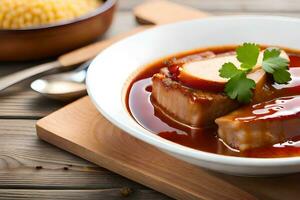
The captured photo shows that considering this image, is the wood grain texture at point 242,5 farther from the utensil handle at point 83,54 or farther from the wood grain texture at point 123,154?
the wood grain texture at point 123,154

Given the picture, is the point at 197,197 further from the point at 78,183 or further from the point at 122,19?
the point at 122,19

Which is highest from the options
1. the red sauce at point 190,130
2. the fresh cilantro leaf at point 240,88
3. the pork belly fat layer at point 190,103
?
the fresh cilantro leaf at point 240,88

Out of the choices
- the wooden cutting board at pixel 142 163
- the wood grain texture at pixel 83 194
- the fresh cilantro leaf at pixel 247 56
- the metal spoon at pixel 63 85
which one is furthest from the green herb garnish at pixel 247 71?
the metal spoon at pixel 63 85

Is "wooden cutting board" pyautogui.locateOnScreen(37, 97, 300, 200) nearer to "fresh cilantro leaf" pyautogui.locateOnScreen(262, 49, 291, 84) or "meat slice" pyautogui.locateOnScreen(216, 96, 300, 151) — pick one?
"meat slice" pyautogui.locateOnScreen(216, 96, 300, 151)

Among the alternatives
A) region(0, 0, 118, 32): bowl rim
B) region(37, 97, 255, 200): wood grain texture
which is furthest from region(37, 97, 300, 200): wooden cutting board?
region(0, 0, 118, 32): bowl rim

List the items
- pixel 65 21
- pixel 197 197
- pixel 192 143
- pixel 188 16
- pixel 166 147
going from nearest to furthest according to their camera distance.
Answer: pixel 166 147 < pixel 197 197 < pixel 192 143 < pixel 65 21 < pixel 188 16

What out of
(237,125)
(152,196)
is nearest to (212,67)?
(237,125)
